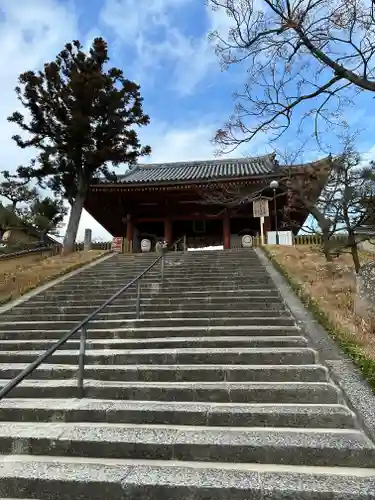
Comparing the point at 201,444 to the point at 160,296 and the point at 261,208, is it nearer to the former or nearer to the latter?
the point at 160,296

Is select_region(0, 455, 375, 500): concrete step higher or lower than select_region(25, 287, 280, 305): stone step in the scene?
lower

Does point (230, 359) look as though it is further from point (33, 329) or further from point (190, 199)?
point (190, 199)

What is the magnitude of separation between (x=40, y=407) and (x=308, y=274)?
6.98m

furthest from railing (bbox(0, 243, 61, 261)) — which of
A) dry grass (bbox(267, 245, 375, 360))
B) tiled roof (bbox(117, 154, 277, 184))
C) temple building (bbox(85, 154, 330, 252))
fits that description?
dry grass (bbox(267, 245, 375, 360))

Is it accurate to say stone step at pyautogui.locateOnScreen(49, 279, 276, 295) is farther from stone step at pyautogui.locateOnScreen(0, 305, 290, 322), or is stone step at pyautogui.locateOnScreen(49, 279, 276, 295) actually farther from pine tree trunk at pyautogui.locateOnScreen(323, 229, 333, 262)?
pine tree trunk at pyautogui.locateOnScreen(323, 229, 333, 262)

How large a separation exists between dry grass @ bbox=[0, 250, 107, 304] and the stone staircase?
3267mm

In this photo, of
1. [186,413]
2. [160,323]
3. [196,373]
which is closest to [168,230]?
[160,323]

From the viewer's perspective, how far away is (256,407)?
3.72m

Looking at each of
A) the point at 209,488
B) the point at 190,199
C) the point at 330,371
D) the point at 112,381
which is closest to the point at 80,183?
the point at 190,199

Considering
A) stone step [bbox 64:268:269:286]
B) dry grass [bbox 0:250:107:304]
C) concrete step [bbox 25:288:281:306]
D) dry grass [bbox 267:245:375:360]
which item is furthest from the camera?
dry grass [bbox 0:250:107:304]

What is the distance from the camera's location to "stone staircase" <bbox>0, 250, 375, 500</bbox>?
2746mm

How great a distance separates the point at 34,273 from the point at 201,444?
31.5 ft

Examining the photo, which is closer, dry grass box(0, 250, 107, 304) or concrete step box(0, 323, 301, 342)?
concrete step box(0, 323, 301, 342)

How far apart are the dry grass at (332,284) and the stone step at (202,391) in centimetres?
89
